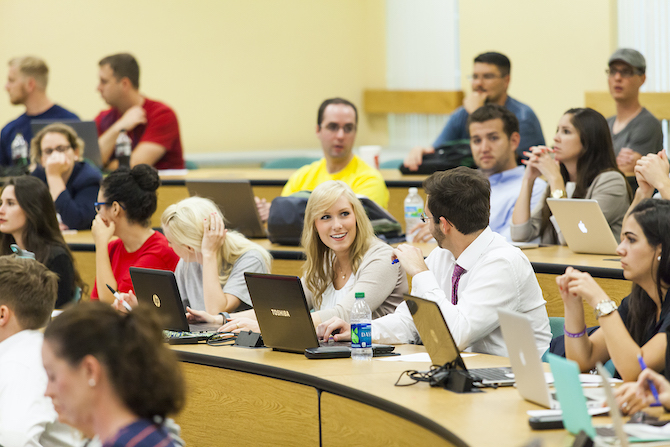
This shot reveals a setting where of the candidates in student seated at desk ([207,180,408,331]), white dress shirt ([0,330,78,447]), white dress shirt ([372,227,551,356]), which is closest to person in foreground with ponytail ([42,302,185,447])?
white dress shirt ([0,330,78,447])

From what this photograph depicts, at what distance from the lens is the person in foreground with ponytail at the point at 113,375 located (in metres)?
1.32

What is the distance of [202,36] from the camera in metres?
7.27

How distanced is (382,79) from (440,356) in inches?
240

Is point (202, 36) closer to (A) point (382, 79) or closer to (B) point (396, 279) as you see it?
(A) point (382, 79)

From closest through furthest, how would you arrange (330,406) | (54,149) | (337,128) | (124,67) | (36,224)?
(330,406), (36,224), (337,128), (54,149), (124,67)

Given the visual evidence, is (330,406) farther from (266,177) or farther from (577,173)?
(266,177)

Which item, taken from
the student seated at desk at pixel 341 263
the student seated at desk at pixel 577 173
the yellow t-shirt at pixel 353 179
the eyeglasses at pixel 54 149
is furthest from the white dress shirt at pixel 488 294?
the eyeglasses at pixel 54 149

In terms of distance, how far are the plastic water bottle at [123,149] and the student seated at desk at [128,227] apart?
1.42 metres

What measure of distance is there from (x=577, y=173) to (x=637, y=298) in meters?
1.63

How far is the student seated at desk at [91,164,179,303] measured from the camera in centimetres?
360

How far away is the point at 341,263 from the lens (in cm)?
307

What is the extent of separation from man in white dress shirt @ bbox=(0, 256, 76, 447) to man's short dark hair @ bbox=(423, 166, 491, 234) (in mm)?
1139

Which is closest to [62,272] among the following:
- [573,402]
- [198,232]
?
[198,232]

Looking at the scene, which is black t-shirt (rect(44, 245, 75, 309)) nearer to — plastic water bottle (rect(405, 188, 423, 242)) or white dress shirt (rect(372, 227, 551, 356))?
plastic water bottle (rect(405, 188, 423, 242))
